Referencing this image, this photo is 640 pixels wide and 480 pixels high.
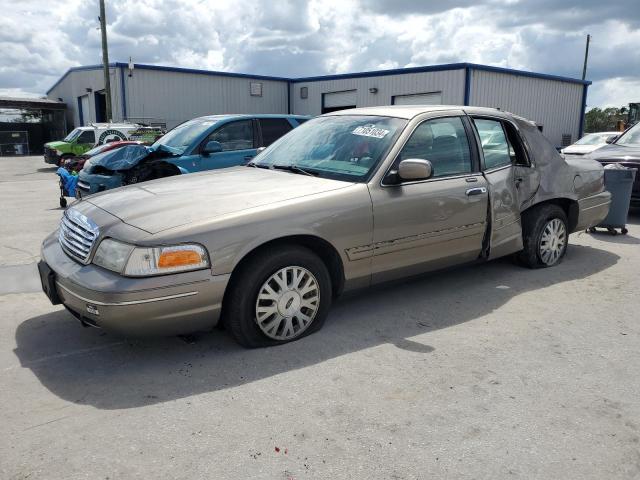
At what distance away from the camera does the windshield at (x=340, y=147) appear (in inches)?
169

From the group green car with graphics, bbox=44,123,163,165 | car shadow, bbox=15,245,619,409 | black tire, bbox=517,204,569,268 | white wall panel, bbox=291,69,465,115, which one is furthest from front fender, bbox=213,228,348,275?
green car with graphics, bbox=44,123,163,165

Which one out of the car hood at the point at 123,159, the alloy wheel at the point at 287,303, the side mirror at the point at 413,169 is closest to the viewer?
the alloy wheel at the point at 287,303

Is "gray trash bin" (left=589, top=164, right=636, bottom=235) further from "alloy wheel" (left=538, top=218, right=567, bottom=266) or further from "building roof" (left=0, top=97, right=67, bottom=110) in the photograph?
"building roof" (left=0, top=97, right=67, bottom=110)

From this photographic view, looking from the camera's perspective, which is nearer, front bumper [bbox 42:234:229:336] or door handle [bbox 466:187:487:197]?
front bumper [bbox 42:234:229:336]

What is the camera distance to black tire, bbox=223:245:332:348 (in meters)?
3.57

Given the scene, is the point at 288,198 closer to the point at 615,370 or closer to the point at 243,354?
the point at 243,354

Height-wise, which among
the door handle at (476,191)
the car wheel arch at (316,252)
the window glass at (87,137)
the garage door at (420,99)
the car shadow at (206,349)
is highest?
the garage door at (420,99)

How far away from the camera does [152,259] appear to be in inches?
129

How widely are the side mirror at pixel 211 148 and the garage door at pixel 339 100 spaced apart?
19029 millimetres

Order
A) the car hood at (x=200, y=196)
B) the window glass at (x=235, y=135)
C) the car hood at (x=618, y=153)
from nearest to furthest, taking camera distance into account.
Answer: the car hood at (x=200, y=196)
the window glass at (x=235, y=135)
the car hood at (x=618, y=153)

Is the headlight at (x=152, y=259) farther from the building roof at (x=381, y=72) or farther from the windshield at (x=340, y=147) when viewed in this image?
the building roof at (x=381, y=72)

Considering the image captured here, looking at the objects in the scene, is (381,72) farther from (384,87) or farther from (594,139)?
(594,139)

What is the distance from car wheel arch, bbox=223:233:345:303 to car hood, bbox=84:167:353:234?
268 mm

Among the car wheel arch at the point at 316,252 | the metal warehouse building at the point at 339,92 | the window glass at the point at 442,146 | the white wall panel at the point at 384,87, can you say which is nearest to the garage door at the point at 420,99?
the metal warehouse building at the point at 339,92
